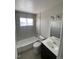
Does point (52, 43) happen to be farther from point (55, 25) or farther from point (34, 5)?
point (34, 5)

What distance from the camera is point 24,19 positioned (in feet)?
3.08

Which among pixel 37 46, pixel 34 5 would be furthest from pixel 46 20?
pixel 37 46

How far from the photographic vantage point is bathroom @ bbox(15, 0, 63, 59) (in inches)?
35.1

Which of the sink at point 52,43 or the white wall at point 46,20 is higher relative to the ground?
the white wall at point 46,20

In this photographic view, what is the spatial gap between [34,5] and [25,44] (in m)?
0.51

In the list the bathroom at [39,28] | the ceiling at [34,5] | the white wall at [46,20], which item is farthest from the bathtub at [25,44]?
the ceiling at [34,5]

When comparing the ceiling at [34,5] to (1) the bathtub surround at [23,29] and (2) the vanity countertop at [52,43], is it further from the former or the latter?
(2) the vanity countertop at [52,43]

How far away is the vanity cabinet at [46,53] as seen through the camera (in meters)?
0.99

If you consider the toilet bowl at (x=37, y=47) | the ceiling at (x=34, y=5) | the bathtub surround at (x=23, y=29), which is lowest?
the toilet bowl at (x=37, y=47)

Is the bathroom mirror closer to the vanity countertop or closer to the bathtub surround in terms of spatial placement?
the vanity countertop

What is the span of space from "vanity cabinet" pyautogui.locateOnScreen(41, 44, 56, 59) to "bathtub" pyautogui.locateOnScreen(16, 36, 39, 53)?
157 mm

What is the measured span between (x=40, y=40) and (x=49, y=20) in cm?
30

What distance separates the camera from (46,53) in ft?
3.42
